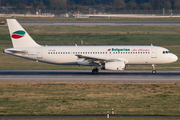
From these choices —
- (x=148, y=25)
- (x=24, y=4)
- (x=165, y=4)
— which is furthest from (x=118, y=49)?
(x=24, y=4)

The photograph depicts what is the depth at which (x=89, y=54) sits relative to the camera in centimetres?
4162

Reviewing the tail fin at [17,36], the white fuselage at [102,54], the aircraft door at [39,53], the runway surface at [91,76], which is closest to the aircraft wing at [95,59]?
the white fuselage at [102,54]

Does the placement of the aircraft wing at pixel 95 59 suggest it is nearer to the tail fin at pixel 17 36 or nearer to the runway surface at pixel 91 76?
the runway surface at pixel 91 76

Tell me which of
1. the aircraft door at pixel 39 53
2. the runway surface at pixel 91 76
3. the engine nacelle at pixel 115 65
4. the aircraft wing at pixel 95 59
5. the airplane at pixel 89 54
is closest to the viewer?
the runway surface at pixel 91 76

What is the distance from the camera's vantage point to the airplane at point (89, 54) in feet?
135

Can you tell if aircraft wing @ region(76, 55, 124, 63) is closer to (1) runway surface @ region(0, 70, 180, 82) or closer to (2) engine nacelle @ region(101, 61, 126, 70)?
(2) engine nacelle @ region(101, 61, 126, 70)

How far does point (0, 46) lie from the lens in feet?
239

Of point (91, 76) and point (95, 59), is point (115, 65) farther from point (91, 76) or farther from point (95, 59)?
point (91, 76)

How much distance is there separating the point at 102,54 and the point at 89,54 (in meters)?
1.89

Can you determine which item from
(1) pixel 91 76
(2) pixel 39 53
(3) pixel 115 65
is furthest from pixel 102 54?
(2) pixel 39 53

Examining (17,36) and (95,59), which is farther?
(17,36)

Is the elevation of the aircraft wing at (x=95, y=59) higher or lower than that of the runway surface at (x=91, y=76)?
higher

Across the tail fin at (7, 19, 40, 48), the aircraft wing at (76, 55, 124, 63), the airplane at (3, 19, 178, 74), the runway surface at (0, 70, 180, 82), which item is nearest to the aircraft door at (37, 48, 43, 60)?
the airplane at (3, 19, 178, 74)

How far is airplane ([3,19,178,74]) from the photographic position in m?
41.2
